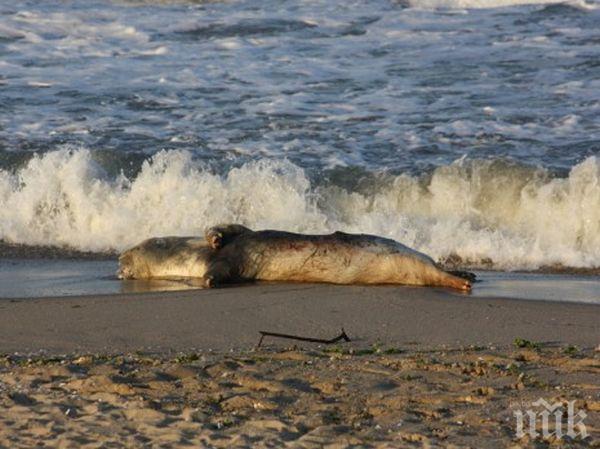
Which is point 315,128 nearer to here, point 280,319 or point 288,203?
point 288,203

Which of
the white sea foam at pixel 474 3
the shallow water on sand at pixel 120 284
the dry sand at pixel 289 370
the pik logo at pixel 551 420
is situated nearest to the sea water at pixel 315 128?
the white sea foam at pixel 474 3

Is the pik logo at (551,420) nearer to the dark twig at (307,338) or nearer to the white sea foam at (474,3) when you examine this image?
the dark twig at (307,338)

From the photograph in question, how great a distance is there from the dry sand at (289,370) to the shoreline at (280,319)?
0.01m

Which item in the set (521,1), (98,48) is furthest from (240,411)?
(521,1)

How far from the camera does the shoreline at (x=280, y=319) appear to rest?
671 cm

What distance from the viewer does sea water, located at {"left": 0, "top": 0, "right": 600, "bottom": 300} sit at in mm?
10875

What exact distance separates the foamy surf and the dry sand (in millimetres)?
2582

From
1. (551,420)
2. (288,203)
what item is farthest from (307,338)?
(288,203)

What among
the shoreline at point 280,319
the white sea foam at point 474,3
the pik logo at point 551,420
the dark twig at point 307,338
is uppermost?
the white sea foam at point 474,3

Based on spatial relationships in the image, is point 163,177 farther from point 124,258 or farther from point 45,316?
point 45,316

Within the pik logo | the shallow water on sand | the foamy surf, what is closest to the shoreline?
the shallow water on sand

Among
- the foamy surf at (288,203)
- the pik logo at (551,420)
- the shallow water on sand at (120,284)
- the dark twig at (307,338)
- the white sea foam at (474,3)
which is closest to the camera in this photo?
the pik logo at (551,420)

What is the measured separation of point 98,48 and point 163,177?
21.4 ft

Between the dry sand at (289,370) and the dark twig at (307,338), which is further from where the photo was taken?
the dark twig at (307,338)
